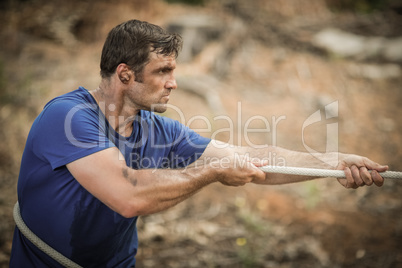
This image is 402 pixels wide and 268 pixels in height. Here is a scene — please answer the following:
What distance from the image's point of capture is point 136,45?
1859 mm

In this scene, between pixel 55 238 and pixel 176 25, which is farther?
pixel 176 25

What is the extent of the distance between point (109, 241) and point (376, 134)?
6.01m

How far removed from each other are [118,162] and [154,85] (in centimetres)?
59

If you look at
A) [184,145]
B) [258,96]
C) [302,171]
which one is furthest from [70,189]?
[258,96]

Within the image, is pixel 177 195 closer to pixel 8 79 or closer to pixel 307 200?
Answer: pixel 307 200

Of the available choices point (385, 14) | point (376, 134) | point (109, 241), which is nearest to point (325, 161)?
point (109, 241)

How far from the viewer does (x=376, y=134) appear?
21.3 ft

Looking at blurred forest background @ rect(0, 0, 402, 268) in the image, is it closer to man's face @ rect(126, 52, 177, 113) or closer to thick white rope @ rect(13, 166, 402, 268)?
thick white rope @ rect(13, 166, 402, 268)

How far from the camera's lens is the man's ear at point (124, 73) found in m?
1.87

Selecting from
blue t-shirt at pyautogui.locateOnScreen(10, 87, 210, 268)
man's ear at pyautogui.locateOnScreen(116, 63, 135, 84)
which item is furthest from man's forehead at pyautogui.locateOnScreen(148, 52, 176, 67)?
blue t-shirt at pyautogui.locateOnScreen(10, 87, 210, 268)

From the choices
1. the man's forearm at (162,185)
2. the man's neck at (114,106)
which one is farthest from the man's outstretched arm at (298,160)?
the man's neck at (114,106)

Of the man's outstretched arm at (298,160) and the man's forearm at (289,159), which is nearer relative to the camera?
the man's outstretched arm at (298,160)

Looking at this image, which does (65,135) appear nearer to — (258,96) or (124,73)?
(124,73)

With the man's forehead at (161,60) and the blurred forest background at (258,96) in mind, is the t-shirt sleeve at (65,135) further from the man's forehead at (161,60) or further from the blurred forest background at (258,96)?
the blurred forest background at (258,96)
